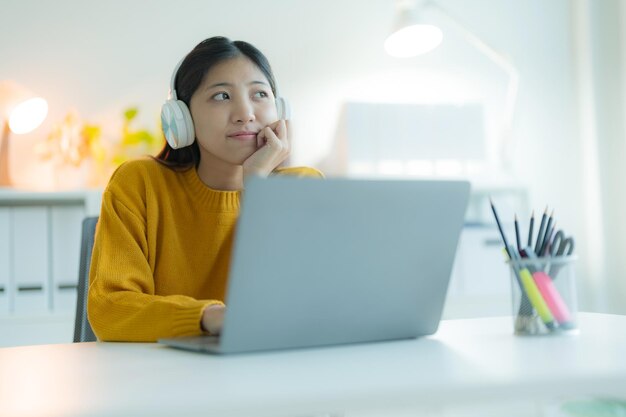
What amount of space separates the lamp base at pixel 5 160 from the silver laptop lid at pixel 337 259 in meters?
2.08

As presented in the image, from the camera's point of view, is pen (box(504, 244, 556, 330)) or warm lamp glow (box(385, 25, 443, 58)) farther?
warm lamp glow (box(385, 25, 443, 58))

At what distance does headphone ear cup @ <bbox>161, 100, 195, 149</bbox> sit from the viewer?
1285mm

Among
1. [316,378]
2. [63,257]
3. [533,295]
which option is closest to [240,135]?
[533,295]

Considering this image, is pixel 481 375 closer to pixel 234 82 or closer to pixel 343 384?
pixel 343 384

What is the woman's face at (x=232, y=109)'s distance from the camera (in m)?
1.29

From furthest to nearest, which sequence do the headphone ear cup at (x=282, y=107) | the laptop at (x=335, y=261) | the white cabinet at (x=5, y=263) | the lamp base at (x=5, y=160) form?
the lamp base at (x=5, y=160) < the white cabinet at (x=5, y=263) < the headphone ear cup at (x=282, y=107) < the laptop at (x=335, y=261)

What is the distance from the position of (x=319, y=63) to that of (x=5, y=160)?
4.12 feet

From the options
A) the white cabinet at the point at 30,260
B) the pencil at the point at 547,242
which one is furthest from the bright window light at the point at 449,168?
the pencil at the point at 547,242

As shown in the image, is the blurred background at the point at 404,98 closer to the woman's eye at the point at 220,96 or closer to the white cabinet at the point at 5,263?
the white cabinet at the point at 5,263

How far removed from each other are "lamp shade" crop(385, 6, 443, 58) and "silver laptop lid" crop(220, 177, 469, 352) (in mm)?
1907

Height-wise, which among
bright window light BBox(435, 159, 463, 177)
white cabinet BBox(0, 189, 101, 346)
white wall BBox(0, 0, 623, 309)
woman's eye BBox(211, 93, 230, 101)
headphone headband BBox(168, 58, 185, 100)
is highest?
white wall BBox(0, 0, 623, 309)

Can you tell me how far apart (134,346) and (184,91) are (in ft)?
1.93

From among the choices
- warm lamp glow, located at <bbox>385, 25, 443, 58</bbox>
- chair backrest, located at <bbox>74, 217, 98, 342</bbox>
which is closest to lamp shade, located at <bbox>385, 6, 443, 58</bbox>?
warm lamp glow, located at <bbox>385, 25, 443, 58</bbox>

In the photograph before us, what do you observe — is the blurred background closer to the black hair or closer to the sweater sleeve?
the black hair
